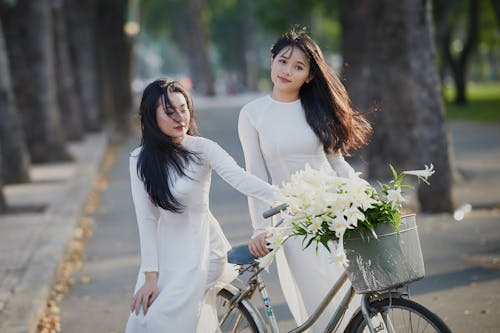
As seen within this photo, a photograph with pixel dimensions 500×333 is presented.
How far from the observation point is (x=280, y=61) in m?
5.05

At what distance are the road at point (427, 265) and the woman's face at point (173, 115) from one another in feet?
8.33

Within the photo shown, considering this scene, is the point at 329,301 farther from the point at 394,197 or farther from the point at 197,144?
the point at 197,144

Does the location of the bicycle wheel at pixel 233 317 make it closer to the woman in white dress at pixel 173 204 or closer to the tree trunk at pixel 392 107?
the woman in white dress at pixel 173 204

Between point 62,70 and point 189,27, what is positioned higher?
point 62,70

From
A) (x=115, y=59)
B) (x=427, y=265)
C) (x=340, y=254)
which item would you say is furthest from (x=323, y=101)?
(x=115, y=59)

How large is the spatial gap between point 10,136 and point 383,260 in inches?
506

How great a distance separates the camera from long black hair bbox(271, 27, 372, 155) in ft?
16.7

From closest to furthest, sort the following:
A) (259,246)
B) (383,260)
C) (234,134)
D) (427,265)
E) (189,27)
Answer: (383,260)
(259,246)
(427,265)
(234,134)
(189,27)

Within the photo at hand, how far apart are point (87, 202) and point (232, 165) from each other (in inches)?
419

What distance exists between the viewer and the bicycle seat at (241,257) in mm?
4629

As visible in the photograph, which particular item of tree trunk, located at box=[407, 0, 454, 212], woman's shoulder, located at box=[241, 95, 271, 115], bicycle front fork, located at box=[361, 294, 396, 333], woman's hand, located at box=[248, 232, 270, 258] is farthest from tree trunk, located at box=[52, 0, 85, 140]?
bicycle front fork, located at box=[361, 294, 396, 333]

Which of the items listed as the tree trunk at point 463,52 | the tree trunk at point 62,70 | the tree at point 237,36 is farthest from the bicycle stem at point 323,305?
the tree at point 237,36

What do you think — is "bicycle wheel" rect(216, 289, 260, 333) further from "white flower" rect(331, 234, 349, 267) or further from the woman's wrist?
A: "white flower" rect(331, 234, 349, 267)

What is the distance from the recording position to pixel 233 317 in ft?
16.0
